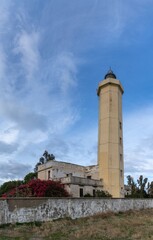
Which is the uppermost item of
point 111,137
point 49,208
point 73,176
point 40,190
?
point 111,137

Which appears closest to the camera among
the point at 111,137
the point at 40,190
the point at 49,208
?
the point at 49,208

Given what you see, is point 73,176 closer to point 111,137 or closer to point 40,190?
point 111,137

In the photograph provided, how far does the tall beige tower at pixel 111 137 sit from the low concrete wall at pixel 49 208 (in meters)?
14.3

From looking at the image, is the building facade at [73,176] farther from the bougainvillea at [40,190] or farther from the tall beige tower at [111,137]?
the bougainvillea at [40,190]

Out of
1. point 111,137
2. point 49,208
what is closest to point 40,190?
point 49,208

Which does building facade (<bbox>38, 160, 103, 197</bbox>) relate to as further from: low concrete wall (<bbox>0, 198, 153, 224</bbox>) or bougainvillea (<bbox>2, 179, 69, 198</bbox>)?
low concrete wall (<bbox>0, 198, 153, 224</bbox>)

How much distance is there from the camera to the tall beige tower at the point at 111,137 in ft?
134

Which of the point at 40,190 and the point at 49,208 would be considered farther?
the point at 40,190

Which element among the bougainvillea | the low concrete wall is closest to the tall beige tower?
the bougainvillea

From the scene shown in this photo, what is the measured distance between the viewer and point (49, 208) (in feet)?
66.3

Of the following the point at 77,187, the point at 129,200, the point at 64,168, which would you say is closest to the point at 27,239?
the point at 129,200

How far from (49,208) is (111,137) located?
23376mm

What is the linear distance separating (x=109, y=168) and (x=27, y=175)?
2158 cm

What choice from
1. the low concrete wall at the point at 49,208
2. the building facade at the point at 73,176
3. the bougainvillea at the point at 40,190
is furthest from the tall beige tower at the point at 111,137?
the low concrete wall at the point at 49,208
